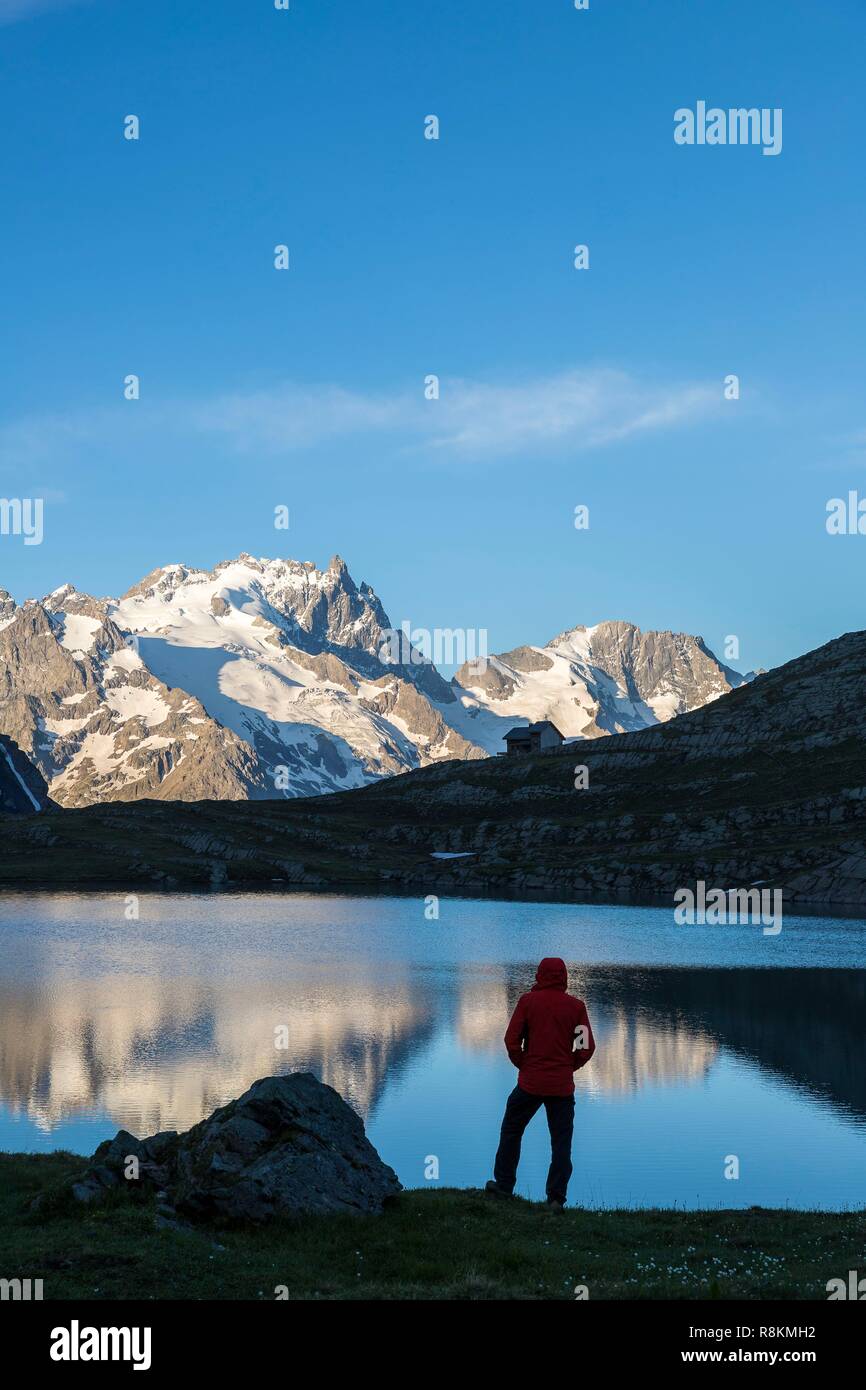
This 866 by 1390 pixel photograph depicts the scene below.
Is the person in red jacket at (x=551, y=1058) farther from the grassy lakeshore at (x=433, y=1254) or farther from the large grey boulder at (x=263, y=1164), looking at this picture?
the large grey boulder at (x=263, y=1164)

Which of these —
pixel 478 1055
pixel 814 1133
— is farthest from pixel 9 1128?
pixel 814 1133

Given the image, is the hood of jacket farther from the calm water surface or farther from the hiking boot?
the calm water surface

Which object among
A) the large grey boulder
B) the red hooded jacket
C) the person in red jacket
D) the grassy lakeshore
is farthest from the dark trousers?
the large grey boulder

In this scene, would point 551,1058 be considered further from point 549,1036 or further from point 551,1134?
point 551,1134

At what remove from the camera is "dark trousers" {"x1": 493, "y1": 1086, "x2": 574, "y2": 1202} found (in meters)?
26.2

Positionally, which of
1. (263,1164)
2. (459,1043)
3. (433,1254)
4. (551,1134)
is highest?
(263,1164)

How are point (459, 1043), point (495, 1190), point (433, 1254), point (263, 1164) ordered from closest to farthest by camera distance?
1. point (433, 1254)
2. point (263, 1164)
3. point (495, 1190)
4. point (459, 1043)

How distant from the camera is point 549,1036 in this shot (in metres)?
26.2

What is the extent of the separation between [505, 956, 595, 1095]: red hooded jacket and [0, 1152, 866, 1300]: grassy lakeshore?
2608 millimetres

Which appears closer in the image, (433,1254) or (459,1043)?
(433,1254)

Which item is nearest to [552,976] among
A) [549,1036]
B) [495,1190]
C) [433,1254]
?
[549,1036]

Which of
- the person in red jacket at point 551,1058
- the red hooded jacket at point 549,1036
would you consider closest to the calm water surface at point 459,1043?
the person in red jacket at point 551,1058

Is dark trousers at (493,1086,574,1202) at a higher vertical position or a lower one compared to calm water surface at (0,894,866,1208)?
higher

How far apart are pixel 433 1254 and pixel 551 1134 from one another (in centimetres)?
621
